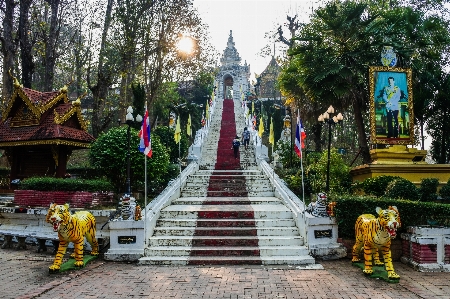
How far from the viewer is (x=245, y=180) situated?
16.6 metres

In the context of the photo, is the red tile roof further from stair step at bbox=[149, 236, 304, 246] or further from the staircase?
stair step at bbox=[149, 236, 304, 246]

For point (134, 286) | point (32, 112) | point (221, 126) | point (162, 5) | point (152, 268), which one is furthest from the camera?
point (221, 126)

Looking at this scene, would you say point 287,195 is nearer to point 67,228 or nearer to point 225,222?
point 225,222

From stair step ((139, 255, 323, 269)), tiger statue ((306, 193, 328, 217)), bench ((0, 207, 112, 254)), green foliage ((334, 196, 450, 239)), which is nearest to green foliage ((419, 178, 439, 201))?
green foliage ((334, 196, 450, 239))

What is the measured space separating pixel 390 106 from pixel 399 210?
7.75m

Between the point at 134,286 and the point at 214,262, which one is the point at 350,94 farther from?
the point at 134,286

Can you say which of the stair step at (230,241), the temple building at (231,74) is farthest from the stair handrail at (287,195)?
the temple building at (231,74)

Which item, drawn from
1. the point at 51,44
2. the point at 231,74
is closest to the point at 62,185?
the point at 51,44

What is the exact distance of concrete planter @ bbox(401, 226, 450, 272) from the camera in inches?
342

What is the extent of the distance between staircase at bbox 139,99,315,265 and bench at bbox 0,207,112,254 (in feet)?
5.20

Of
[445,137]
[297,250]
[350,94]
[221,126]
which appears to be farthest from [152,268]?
[221,126]

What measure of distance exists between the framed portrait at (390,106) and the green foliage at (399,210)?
22.3 feet

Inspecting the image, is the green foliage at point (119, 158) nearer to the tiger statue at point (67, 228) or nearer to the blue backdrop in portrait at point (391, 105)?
the tiger statue at point (67, 228)

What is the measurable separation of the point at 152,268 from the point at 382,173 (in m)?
10.1
